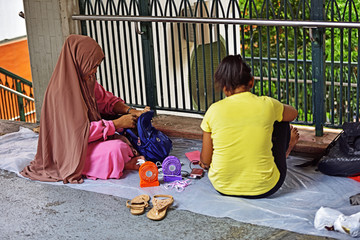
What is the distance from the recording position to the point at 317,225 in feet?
12.2

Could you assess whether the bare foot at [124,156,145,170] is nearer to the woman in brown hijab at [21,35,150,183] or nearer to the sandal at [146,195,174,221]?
the woman in brown hijab at [21,35,150,183]

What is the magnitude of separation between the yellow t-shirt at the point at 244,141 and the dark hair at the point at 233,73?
3.2 inches

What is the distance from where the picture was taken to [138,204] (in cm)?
422

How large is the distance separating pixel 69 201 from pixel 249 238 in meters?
1.51

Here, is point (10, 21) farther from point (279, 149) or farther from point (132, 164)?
point (279, 149)

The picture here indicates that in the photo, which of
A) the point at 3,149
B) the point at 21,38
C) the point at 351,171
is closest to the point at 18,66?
the point at 21,38

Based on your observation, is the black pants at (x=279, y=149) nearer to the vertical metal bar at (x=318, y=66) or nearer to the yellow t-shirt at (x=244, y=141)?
the yellow t-shirt at (x=244, y=141)

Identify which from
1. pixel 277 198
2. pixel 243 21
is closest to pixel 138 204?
pixel 277 198

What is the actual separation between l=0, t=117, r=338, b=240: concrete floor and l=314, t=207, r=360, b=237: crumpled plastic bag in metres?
0.13

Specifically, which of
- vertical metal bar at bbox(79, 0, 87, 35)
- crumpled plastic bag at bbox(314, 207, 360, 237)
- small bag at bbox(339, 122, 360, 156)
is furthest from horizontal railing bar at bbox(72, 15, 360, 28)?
crumpled plastic bag at bbox(314, 207, 360, 237)

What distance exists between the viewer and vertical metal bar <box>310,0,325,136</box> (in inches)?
187

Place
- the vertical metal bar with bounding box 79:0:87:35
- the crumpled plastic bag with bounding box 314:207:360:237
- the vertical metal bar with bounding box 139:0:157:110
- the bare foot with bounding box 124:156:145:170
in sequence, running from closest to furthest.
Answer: the crumpled plastic bag with bounding box 314:207:360:237 → the bare foot with bounding box 124:156:145:170 → the vertical metal bar with bounding box 139:0:157:110 → the vertical metal bar with bounding box 79:0:87:35

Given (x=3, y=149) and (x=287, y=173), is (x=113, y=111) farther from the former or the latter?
(x=287, y=173)

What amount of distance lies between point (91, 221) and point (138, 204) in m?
0.36
